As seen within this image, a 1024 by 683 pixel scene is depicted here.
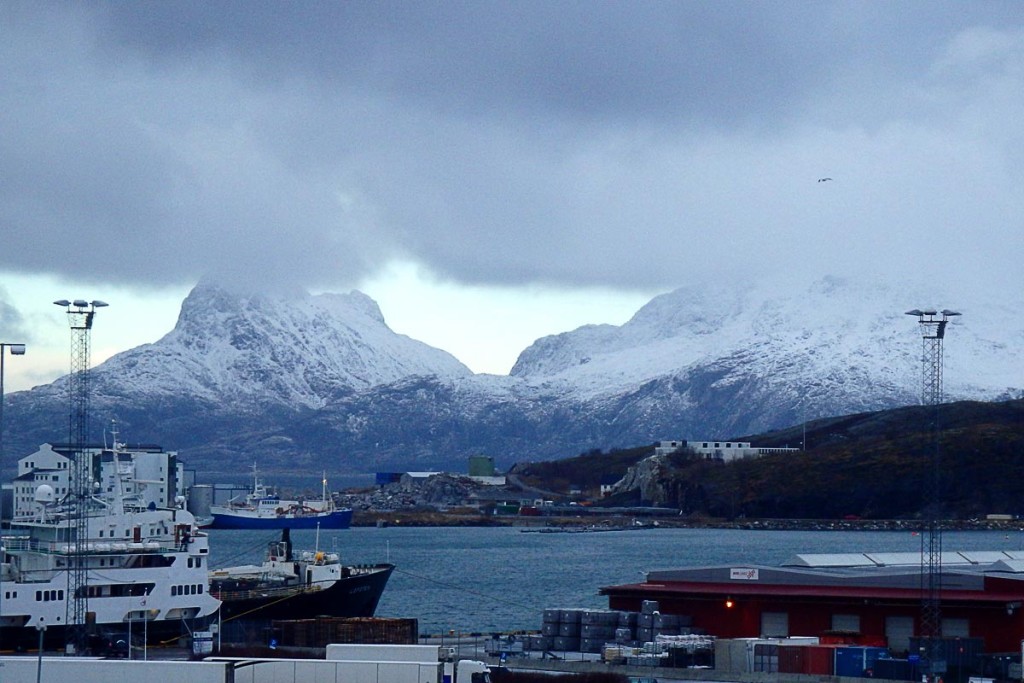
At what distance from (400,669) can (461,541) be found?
127m

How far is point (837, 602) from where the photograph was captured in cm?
4219

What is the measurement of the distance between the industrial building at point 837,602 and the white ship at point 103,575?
14.3 metres

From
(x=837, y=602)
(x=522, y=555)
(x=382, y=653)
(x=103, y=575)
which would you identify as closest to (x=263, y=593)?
(x=103, y=575)

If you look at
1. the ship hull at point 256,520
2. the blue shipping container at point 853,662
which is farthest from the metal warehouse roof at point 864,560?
the ship hull at point 256,520

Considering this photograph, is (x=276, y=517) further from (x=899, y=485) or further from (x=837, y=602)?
(x=837, y=602)

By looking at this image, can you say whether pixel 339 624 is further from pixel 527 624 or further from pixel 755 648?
pixel 527 624

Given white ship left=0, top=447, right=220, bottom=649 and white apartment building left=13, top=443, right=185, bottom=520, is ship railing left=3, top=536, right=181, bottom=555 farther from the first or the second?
white apartment building left=13, top=443, right=185, bottom=520

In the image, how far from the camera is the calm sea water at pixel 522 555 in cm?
7744

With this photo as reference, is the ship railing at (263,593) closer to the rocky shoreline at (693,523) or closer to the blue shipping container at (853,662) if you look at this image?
the blue shipping container at (853,662)

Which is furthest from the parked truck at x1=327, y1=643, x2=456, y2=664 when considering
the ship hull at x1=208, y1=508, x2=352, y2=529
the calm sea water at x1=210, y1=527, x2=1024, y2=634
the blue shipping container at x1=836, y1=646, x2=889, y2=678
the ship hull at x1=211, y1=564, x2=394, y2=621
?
the ship hull at x1=208, y1=508, x2=352, y2=529

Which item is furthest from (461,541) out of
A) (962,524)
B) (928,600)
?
(928,600)

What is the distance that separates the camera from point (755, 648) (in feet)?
124

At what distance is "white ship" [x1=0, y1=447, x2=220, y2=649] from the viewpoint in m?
48.3

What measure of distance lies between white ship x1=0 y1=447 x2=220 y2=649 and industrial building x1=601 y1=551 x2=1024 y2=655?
1428 cm
